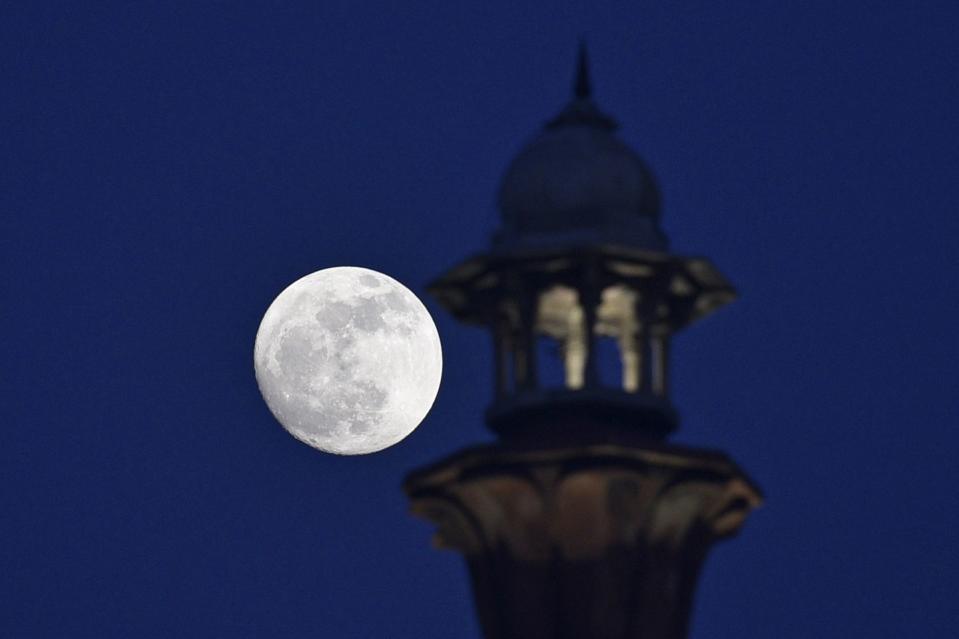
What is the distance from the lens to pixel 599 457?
75.8 meters

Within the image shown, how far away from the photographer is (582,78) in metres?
83.1

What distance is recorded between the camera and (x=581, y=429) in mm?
77375

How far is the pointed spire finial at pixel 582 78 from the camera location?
82875 mm

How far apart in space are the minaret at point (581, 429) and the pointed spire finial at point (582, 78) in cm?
93

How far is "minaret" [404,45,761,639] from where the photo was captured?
3014 inches

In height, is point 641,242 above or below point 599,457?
above

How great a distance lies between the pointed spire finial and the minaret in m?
0.93

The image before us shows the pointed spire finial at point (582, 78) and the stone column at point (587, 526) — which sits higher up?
the pointed spire finial at point (582, 78)

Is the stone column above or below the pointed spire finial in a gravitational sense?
below

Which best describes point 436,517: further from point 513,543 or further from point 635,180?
point 635,180

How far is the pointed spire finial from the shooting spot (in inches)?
3263

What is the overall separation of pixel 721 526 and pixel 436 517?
7.00 m

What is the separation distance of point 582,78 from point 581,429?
416 inches

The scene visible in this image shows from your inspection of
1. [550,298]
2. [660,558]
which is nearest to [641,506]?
[660,558]
